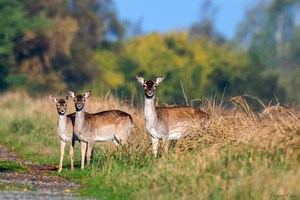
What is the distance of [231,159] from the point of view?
15.3 meters

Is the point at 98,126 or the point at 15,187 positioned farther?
the point at 98,126

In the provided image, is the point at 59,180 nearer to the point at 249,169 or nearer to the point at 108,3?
the point at 249,169

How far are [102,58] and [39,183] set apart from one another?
5608 cm

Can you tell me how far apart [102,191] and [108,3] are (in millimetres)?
63024

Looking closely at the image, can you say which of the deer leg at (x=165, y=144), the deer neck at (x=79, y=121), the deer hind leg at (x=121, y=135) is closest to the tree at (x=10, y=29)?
the deer hind leg at (x=121, y=135)

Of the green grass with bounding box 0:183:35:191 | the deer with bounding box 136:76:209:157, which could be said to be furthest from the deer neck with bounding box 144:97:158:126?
the green grass with bounding box 0:183:35:191

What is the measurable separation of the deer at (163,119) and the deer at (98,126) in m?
0.76

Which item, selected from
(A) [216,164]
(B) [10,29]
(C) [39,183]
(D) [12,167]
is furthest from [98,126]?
(B) [10,29]

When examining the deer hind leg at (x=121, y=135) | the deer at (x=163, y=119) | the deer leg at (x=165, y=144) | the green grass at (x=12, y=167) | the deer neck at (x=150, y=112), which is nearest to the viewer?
the deer leg at (x=165, y=144)

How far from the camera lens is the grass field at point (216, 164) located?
45.7 ft

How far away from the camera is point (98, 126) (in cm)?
2081

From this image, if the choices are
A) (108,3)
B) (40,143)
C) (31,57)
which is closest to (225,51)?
(108,3)

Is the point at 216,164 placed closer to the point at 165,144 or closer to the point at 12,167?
the point at 165,144

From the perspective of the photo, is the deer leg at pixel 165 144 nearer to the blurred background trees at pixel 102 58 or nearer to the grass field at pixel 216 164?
the grass field at pixel 216 164
